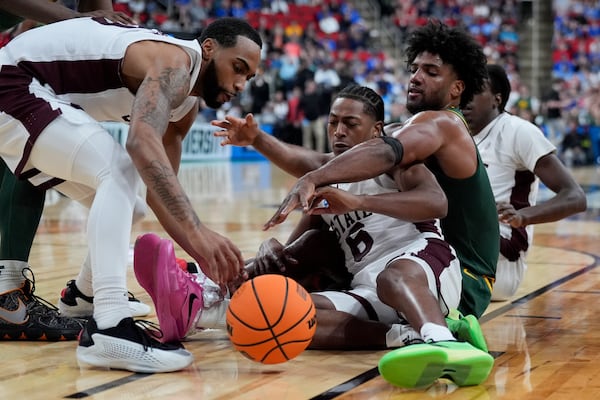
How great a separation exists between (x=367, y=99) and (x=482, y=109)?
1.57 m

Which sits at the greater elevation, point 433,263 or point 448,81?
point 448,81

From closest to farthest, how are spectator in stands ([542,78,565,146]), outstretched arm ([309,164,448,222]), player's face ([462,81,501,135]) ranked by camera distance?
outstretched arm ([309,164,448,222])
player's face ([462,81,501,135])
spectator in stands ([542,78,565,146])

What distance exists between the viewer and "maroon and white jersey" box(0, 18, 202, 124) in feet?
12.4

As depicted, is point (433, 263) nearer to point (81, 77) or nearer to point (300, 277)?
point (300, 277)

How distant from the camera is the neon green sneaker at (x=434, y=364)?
3.12 m

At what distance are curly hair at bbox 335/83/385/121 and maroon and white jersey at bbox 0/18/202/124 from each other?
91 cm

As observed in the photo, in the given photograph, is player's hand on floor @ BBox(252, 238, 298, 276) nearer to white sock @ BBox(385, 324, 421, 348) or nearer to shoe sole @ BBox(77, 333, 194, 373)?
white sock @ BBox(385, 324, 421, 348)

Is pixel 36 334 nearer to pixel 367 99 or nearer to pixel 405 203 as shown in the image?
pixel 405 203

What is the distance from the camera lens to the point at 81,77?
3898mm

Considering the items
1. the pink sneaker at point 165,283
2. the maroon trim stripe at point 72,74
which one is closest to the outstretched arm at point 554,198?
the pink sneaker at point 165,283

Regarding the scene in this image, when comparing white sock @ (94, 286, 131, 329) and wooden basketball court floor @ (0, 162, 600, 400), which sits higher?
white sock @ (94, 286, 131, 329)

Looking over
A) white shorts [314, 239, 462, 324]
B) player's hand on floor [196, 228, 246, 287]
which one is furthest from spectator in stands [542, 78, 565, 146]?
player's hand on floor [196, 228, 246, 287]

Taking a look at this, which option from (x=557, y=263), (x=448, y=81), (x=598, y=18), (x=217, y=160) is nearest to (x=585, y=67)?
(x=598, y=18)

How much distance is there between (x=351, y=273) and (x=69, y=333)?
131 centimetres
